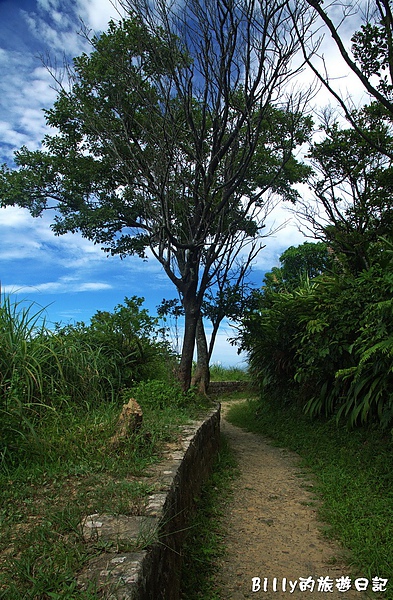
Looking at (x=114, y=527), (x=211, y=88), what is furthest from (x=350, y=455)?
(x=211, y=88)

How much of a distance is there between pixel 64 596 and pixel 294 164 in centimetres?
1082

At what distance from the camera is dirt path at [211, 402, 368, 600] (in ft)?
9.36

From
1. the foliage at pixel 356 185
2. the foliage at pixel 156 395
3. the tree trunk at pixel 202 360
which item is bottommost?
the foliage at pixel 156 395

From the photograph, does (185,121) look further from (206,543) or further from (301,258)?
(301,258)

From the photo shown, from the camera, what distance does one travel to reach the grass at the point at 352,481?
3139 millimetres

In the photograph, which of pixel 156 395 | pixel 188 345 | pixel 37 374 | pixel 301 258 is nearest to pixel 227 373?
pixel 301 258

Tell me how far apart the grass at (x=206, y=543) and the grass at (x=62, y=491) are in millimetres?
627

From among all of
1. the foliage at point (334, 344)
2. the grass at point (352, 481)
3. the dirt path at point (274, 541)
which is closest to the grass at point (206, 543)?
the dirt path at point (274, 541)

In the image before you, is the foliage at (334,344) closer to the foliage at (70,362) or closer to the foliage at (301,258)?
the foliage at (70,362)

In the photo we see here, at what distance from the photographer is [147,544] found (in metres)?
1.87

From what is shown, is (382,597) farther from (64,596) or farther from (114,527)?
(64,596)

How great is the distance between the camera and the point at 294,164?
36.2ft

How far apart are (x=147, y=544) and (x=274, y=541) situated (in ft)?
6.62

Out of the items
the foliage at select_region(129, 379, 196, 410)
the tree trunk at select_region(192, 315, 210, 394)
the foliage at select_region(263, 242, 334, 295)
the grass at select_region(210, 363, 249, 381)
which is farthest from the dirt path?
the foliage at select_region(263, 242, 334, 295)
